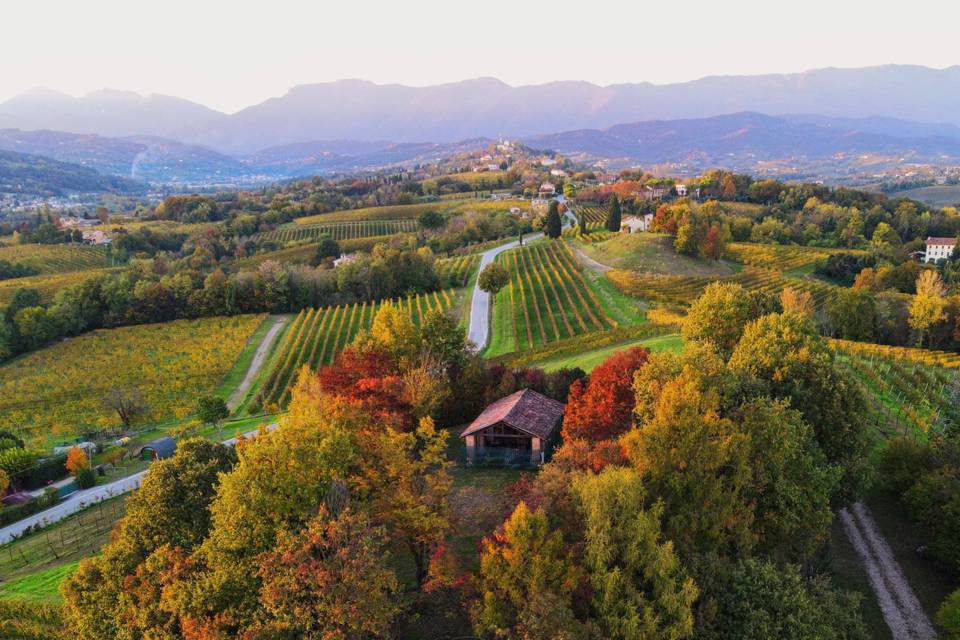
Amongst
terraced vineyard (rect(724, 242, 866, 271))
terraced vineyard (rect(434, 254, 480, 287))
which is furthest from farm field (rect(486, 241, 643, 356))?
terraced vineyard (rect(724, 242, 866, 271))

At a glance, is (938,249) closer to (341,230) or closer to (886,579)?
(886,579)

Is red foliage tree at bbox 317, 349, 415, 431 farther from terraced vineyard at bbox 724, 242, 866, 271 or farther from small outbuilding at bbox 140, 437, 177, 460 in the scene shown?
terraced vineyard at bbox 724, 242, 866, 271

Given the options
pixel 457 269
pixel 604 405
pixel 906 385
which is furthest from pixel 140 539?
pixel 457 269

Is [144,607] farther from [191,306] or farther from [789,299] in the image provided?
[191,306]

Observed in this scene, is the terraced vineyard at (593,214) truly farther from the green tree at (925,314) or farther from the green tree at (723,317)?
the green tree at (723,317)

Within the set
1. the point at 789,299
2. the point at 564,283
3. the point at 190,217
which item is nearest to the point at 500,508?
the point at 789,299

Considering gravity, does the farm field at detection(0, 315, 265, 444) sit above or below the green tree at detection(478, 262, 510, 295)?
below

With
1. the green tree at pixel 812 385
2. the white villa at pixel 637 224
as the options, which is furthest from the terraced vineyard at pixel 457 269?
the green tree at pixel 812 385
